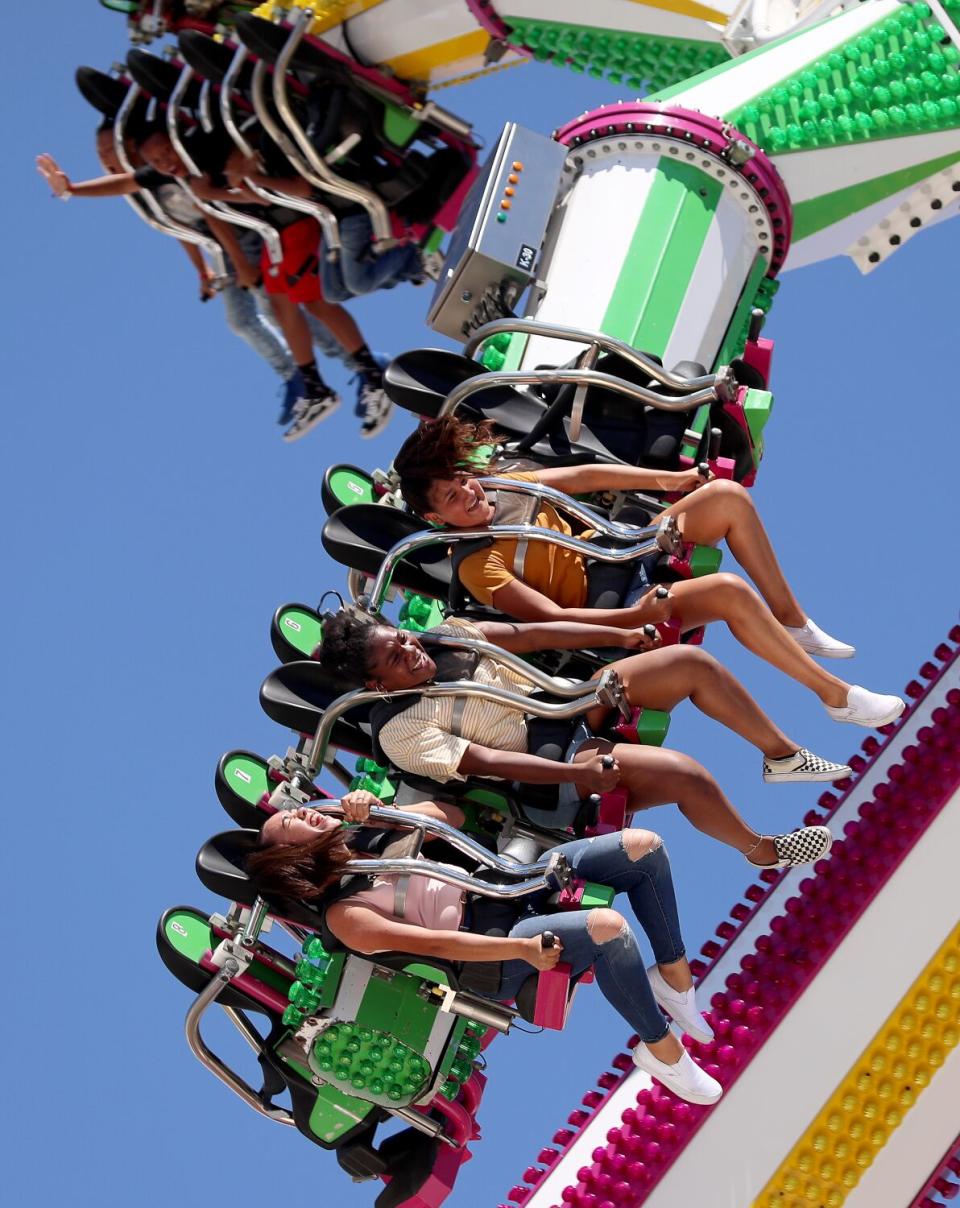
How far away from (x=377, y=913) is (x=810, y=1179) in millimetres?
2182

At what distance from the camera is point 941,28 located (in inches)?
418

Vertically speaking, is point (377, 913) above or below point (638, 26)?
below

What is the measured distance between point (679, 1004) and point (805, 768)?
904 mm

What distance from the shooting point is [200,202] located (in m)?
12.9

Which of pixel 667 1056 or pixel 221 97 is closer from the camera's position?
pixel 667 1056

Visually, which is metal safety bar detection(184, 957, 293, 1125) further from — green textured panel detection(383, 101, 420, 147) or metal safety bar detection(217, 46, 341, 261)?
green textured panel detection(383, 101, 420, 147)

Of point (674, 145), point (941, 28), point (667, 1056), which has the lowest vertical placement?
point (667, 1056)

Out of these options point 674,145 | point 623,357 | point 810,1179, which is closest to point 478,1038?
point 810,1179

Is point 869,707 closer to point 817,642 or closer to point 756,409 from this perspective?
point 817,642

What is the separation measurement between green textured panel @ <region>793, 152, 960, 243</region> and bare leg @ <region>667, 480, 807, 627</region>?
97.1 inches

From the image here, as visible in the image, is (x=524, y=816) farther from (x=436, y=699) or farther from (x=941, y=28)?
(x=941, y=28)

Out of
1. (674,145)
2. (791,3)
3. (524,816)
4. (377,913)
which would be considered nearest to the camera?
(377,913)

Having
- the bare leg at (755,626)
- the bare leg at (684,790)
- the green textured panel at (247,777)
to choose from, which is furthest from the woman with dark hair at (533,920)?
the green textured panel at (247,777)

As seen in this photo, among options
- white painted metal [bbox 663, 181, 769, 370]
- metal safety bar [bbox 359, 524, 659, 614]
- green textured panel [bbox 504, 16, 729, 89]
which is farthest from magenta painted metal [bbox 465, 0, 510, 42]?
metal safety bar [bbox 359, 524, 659, 614]
